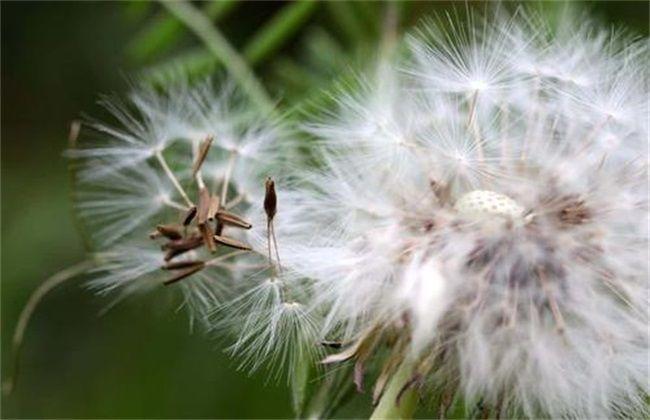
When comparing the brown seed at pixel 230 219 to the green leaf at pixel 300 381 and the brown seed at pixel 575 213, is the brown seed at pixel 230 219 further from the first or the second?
the brown seed at pixel 575 213

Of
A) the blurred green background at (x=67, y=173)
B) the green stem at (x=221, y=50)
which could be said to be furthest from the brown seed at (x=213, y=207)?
the blurred green background at (x=67, y=173)

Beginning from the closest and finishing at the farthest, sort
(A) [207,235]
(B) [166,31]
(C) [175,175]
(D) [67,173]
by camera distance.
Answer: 1. (A) [207,235]
2. (C) [175,175]
3. (B) [166,31]
4. (D) [67,173]

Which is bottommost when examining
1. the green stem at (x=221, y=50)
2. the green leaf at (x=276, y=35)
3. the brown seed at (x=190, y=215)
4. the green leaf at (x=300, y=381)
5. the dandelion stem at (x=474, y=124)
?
the green leaf at (x=300, y=381)

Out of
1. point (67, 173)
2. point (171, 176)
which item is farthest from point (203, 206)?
point (67, 173)

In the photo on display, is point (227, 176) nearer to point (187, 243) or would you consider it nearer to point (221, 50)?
point (187, 243)

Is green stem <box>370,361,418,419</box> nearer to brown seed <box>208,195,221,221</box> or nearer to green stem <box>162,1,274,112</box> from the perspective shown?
brown seed <box>208,195,221,221</box>

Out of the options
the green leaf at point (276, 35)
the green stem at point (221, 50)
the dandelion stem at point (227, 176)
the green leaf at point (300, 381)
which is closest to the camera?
the green leaf at point (300, 381)

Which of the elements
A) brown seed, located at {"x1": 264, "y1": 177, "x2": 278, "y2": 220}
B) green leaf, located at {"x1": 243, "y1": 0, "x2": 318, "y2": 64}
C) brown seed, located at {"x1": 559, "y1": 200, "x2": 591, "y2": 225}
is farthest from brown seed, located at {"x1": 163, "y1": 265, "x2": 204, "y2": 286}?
green leaf, located at {"x1": 243, "y1": 0, "x2": 318, "y2": 64}
